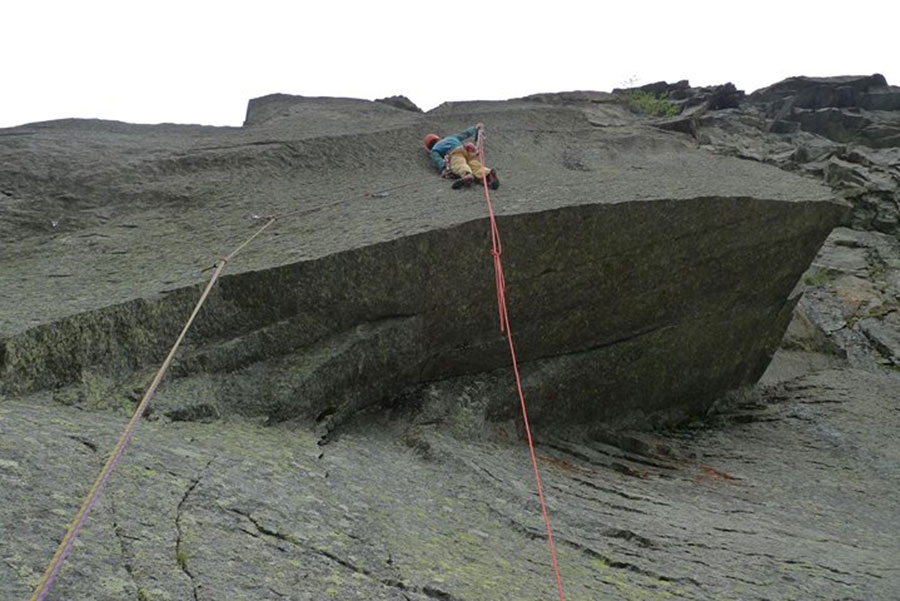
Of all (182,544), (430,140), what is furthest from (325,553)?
(430,140)

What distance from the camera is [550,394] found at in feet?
24.8

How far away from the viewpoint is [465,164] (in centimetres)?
841

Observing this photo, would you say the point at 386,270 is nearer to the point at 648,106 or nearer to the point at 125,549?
the point at 125,549

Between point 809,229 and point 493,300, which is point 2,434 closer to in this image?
point 493,300

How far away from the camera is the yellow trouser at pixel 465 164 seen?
8008 millimetres

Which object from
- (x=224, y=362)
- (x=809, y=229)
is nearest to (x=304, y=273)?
(x=224, y=362)

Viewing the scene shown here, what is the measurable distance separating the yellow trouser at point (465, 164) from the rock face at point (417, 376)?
1.16 ft

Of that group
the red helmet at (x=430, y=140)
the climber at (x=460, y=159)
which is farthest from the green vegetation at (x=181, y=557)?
the red helmet at (x=430, y=140)

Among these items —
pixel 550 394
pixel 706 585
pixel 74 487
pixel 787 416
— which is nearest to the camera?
pixel 74 487

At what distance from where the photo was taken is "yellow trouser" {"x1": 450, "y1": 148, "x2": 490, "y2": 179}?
801 cm

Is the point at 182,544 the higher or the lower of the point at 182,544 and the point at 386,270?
the lower

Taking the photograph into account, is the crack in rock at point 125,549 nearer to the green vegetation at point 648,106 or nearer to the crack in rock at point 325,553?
the crack in rock at point 325,553

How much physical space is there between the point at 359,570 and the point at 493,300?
383cm

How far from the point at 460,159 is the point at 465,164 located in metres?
→ 0.23
